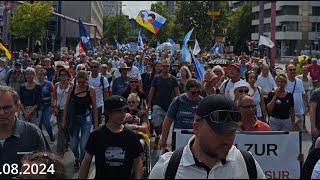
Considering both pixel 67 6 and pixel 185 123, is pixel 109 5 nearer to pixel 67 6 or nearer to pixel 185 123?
pixel 67 6

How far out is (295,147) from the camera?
542cm

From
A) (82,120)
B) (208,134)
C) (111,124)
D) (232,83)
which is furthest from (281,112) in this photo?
(208,134)

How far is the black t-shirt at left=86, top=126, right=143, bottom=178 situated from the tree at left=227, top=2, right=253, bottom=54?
94665mm

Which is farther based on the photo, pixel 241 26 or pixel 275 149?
pixel 241 26

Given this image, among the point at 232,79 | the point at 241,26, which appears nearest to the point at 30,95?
the point at 232,79

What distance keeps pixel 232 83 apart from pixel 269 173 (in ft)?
13.5

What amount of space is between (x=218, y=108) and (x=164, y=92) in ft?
24.6

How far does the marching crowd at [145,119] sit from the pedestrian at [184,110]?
0.04ft

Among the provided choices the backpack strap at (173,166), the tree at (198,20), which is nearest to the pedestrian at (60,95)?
the backpack strap at (173,166)

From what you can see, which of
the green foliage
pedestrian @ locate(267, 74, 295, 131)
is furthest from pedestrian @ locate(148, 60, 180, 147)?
the green foliage

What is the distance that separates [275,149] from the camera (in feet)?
17.5

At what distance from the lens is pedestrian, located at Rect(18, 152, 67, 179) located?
2.44 meters

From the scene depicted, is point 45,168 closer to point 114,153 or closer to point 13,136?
point 13,136

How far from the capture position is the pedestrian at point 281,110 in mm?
8609
